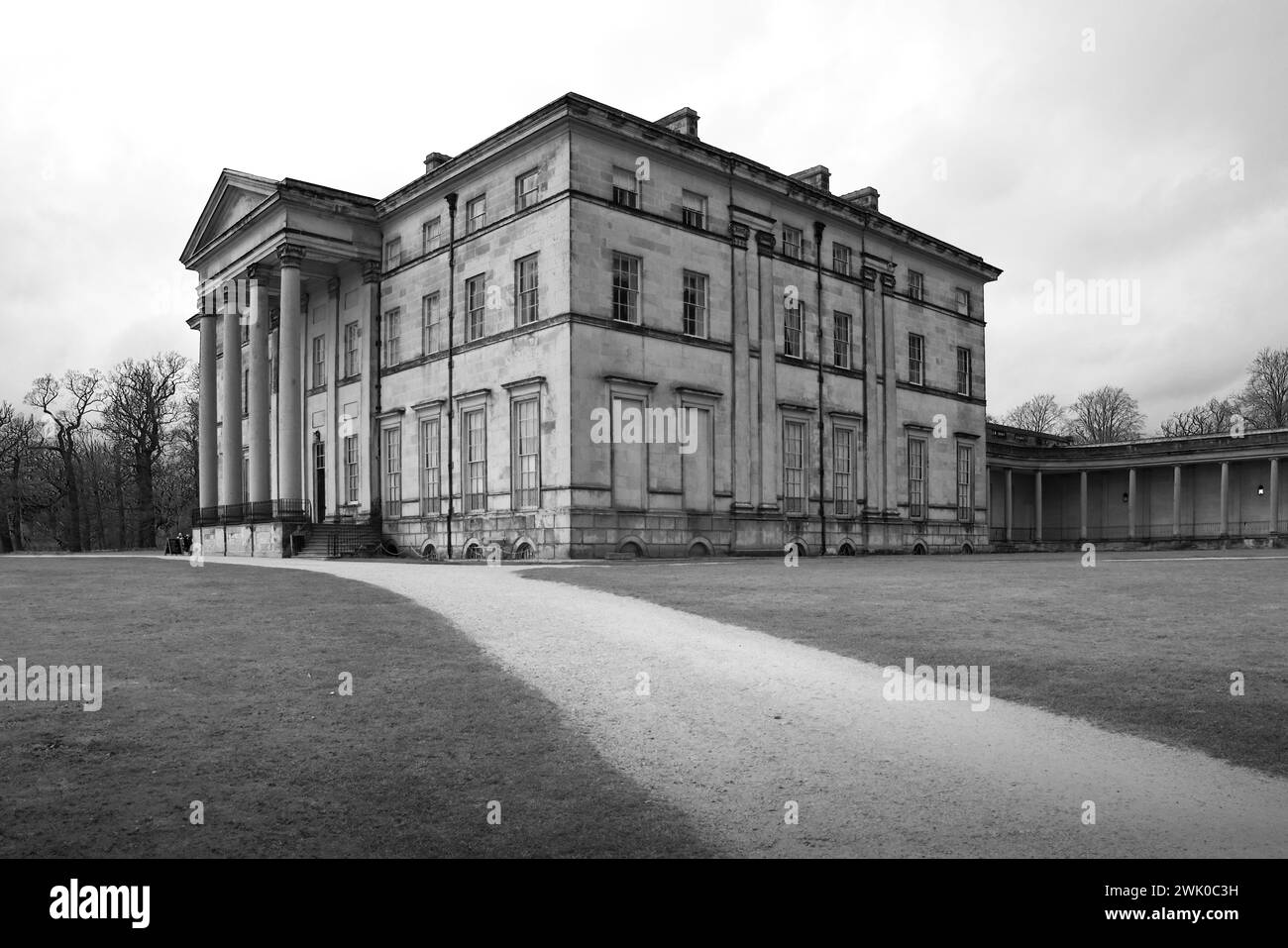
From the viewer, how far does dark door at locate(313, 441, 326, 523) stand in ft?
145

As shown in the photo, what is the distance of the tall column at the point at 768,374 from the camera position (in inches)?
1475

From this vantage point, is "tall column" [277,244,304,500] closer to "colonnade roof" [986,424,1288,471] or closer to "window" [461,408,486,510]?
"window" [461,408,486,510]

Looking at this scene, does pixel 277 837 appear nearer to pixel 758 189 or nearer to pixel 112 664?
pixel 112 664

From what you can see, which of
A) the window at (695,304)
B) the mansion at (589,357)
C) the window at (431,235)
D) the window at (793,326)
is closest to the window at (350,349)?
the mansion at (589,357)

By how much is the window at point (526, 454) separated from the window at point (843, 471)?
14.4 meters

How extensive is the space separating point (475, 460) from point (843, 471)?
1615cm

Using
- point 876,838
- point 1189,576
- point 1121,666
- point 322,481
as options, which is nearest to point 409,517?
point 322,481

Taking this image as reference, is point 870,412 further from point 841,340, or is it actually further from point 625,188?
point 625,188

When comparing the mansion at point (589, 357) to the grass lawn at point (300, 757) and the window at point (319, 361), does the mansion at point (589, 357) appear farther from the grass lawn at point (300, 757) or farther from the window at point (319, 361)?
the grass lawn at point (300, 757)

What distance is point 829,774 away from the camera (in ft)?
23.5

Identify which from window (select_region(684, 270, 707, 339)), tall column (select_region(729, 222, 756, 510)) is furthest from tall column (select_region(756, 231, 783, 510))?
window (select_region(684, 270, 707, 339))

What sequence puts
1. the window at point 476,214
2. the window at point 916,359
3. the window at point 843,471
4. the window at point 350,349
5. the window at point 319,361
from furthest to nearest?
the window at point 916,359, the window at point 319,361, the window at point 350,349, the window at point 843,471, the window at point 476,214

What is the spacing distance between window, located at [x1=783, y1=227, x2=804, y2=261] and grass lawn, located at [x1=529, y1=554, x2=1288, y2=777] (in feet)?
65.5
